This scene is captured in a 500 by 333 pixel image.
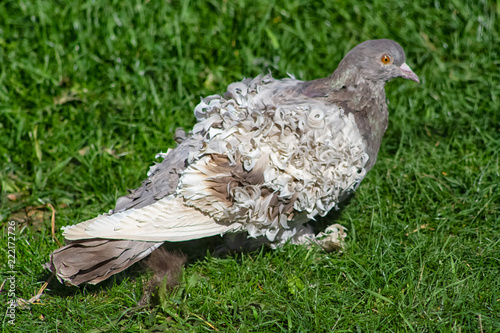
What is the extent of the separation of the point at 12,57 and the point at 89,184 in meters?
1.66

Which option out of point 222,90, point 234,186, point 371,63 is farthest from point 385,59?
point 222,90

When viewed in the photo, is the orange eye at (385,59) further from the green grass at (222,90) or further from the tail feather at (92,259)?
the tail feather at (92,259)

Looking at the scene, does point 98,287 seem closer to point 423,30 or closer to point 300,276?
point 300,276

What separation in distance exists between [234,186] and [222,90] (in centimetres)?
182

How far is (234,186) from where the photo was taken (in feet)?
9.85

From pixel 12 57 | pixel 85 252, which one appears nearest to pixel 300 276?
pixel 85 252

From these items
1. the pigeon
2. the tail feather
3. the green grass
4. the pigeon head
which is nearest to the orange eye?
the pigeon head

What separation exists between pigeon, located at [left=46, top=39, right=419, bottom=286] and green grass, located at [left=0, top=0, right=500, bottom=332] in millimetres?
351

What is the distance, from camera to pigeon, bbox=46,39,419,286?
297 cm

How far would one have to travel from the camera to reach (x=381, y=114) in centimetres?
344

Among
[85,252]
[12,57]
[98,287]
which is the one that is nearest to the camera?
[85,252]

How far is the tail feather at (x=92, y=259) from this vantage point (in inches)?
116

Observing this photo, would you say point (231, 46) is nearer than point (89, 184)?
No

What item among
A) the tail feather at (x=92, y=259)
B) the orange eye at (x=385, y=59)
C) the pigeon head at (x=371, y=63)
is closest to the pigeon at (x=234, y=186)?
the tail feather at (x=92, y=259)
